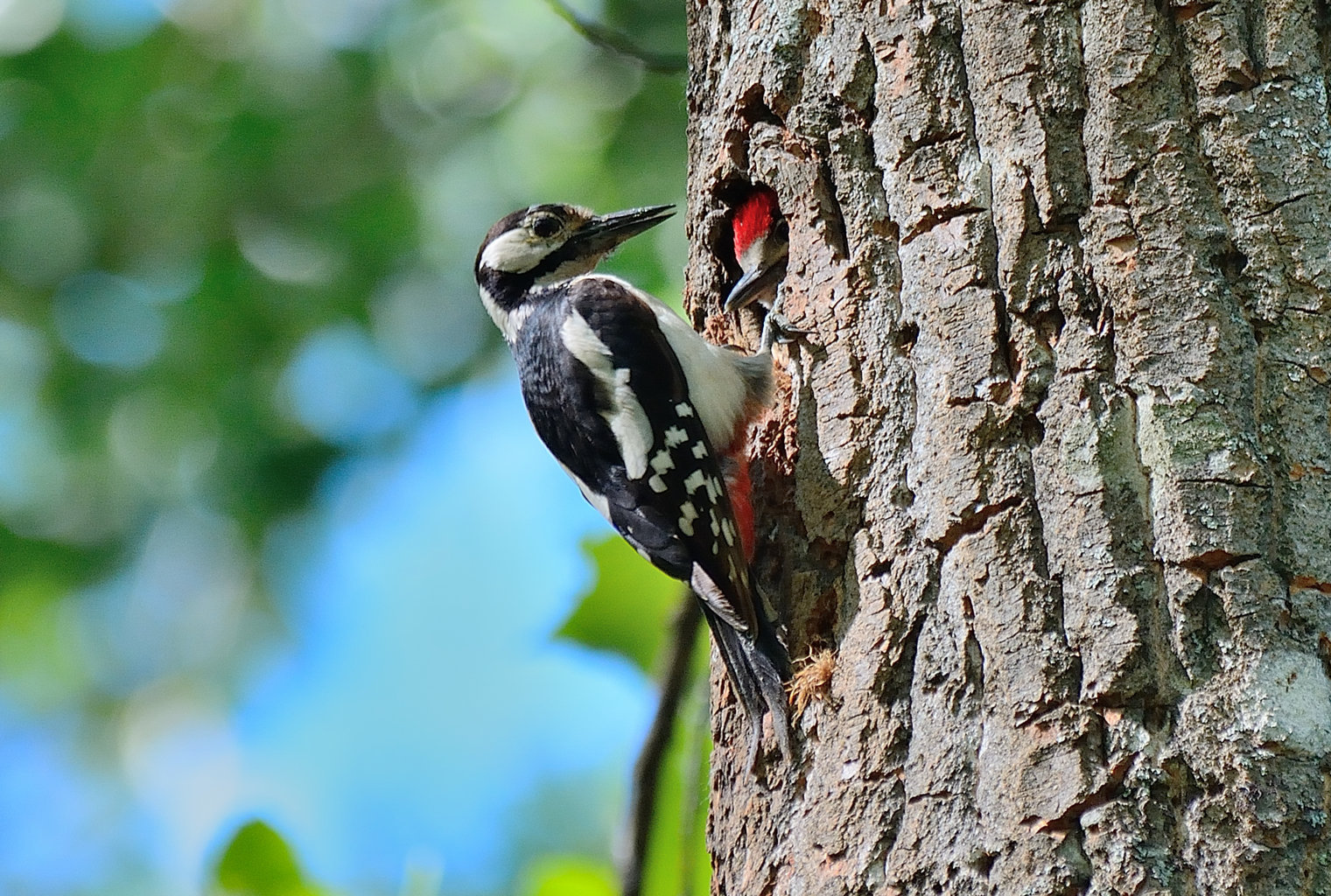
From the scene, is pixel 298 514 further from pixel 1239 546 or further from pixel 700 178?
pixel 1239 546

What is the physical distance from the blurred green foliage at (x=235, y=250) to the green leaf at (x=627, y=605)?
2.45m

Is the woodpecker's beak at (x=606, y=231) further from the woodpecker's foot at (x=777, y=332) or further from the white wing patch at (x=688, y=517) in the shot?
the white wing patch at (x=688, y=517)

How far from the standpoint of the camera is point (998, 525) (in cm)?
165

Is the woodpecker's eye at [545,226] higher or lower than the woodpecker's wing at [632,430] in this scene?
higher

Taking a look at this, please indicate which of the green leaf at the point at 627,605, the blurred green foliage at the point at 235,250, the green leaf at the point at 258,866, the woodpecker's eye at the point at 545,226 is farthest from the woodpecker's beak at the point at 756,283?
the blurred green foliage at the point at 235,250

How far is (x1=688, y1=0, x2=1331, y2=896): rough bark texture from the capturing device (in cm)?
145

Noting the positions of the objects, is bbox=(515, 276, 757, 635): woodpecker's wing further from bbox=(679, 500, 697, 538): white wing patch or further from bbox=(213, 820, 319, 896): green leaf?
bbox=(213, 820, 319, 896): green leaf

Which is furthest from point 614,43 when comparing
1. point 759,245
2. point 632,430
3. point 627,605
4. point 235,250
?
point 235,250

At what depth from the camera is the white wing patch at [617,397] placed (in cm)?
249

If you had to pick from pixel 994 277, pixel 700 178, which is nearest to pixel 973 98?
pixel 994 277

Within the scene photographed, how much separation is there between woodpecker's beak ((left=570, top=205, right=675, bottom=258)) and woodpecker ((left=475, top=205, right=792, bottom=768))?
0.06 meters

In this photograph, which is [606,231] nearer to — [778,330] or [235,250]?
[778,330]

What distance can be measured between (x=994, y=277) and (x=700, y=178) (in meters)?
0.85

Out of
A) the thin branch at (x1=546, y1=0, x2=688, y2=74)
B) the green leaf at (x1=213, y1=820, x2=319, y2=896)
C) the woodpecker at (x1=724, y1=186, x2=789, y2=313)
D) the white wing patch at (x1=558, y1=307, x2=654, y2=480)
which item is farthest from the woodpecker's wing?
the green leaf at (x1=213, y1=820, x2=319, y2=896)
